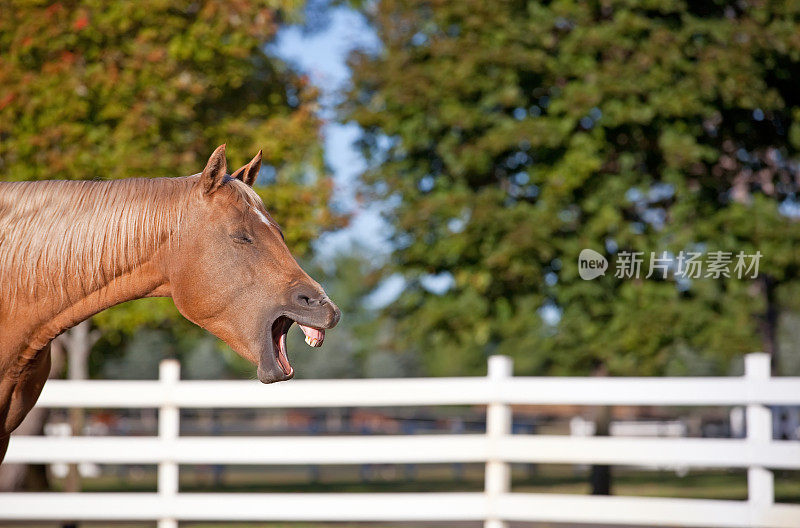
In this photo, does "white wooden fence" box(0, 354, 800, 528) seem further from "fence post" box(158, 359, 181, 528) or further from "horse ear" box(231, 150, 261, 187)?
"horse ear" box(231, 150, 261, 187)

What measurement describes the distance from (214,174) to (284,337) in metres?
0.51

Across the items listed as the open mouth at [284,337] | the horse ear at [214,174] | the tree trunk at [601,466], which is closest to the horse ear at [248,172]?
the horse ear at [214,174]

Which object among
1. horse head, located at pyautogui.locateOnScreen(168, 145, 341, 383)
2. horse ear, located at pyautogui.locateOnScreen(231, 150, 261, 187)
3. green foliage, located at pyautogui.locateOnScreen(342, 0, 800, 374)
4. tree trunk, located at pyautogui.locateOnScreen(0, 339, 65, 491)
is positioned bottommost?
horse head, located at pyautogui.locateOnScreen(168, 145, 341, 383)

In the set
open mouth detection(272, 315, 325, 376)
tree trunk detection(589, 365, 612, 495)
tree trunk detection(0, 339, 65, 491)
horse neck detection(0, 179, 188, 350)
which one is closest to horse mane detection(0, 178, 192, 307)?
horse neck detection(0, 179, 188, 350)

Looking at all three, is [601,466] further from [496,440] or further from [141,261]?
[141,261]

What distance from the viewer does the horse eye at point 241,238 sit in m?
2.75

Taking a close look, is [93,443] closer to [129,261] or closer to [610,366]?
Result: [129,261]

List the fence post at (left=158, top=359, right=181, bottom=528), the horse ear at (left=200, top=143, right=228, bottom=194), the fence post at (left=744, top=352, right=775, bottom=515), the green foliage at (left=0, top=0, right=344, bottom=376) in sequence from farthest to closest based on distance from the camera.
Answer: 1. the green foliage at (left=0, top=0, right=344, bottom=376)
2. the fence post at (left=158, top=359, right=181, bottom=528)
3. the fence post at (left=744, top=352, right=775, bottom=515)
4. the horse ear at (left=200, top=143, right=228, bottom=194)

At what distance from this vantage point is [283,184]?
43.5ft

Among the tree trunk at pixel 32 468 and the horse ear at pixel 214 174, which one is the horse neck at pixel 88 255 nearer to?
the horse ear at pixel 214 174

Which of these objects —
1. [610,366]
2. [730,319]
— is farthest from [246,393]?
[730,319]

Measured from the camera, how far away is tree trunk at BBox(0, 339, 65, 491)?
11875 mm

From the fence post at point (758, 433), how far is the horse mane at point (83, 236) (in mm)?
4942

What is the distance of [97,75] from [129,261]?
9.61m
